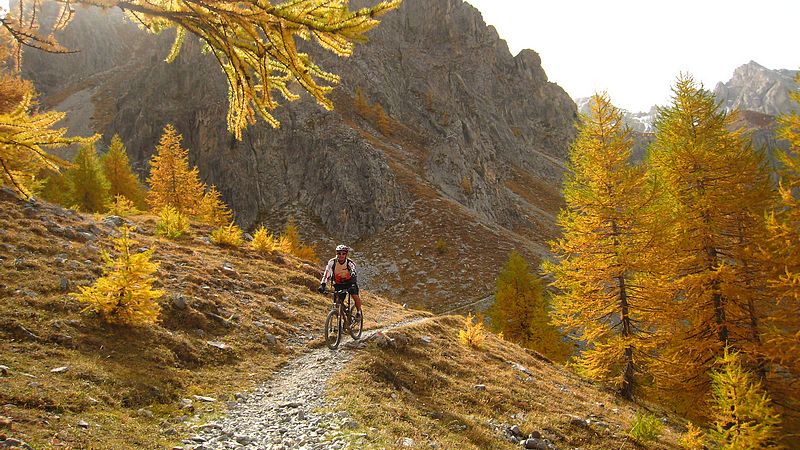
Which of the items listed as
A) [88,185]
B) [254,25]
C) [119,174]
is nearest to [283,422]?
[254,25]

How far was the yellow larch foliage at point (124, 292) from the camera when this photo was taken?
323 inches

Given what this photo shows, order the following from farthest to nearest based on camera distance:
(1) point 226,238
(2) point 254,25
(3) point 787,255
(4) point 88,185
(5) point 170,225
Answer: (4) point 88,185 → (1) point 226,238 → (5) point 170,225 → (3) point 787,255 → (2) point 254,25

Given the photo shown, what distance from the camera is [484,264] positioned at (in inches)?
1614

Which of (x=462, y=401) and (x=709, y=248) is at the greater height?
(x=709, y=248)

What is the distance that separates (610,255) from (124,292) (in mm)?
13808

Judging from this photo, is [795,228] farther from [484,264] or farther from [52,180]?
[52,180]

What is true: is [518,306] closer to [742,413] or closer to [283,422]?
[742,413]

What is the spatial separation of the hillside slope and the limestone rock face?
28.6m

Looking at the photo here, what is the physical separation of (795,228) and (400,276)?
3053 centimetres

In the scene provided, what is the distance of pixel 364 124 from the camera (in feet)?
200

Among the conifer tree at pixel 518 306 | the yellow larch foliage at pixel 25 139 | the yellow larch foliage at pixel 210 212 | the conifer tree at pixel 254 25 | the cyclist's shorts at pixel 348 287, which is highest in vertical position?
the conifer tree at pixel 254 25

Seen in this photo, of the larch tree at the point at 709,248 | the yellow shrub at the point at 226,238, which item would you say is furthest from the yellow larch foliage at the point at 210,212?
the larch tree at the point at 709,248

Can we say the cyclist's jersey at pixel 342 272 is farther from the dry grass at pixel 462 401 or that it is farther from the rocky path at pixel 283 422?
the rocky path at pixel 283 422

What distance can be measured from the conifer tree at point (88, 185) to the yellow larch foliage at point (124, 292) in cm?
2397
